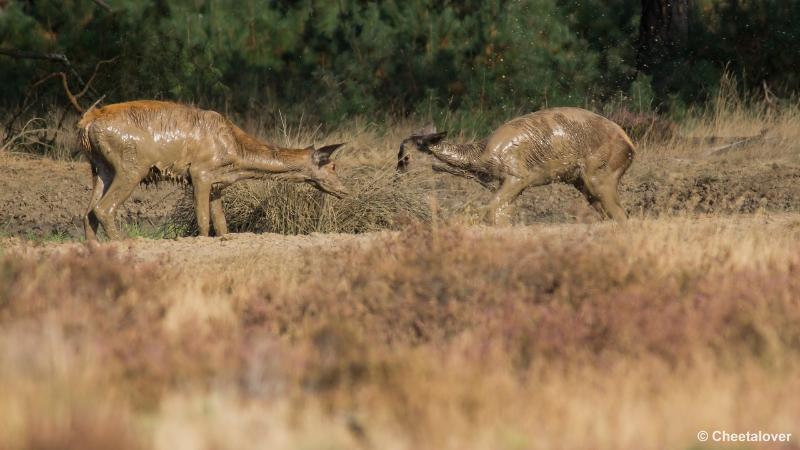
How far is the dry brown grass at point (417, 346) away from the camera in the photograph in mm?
5602

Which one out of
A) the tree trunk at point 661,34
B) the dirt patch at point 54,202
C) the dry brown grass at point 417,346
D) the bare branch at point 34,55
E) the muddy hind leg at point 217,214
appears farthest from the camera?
the tree trunk at point 661,34

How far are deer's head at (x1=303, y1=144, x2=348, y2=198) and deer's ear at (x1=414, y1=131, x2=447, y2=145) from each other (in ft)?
2.89

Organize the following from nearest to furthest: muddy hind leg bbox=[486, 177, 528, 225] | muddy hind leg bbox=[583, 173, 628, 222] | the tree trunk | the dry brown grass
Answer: the dry brown grass → muddy hind leg bbox=[486, 177, 528, 225] → muddy hind leg bbox=[583, 173, 628, 222] → the tree trunk

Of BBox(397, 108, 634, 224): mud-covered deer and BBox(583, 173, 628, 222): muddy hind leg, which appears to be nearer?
BBox(397, 108, 634, 224): mud-covered deer

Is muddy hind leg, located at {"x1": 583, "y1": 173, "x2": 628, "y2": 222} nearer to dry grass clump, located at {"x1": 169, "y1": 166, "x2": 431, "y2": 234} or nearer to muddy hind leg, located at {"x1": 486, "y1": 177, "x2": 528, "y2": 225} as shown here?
muddy hind leg, located at {"x1": 486, "y1": 177, "x2": 528, "y2": 225}

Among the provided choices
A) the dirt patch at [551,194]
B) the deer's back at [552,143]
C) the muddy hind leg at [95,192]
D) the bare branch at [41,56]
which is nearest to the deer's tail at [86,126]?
the muddy hind leg at [95,192]

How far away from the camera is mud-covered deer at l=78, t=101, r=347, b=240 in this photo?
12.9 m

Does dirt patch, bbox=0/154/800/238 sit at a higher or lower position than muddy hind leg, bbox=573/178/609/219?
lower

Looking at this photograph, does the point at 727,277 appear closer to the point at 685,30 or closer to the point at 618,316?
the point at 618,316

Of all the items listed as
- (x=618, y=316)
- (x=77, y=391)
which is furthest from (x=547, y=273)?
(x=77, y=391)

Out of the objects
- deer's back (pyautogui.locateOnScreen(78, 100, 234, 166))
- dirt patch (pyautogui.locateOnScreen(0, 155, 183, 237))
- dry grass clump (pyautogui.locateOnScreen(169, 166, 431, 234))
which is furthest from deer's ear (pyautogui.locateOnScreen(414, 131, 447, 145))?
dirt patch (pyautogui.locateOnScreen(0, 155, 183, 237))

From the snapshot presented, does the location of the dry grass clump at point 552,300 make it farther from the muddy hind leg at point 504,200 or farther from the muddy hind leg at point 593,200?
the muddy hind leg at point 593,200

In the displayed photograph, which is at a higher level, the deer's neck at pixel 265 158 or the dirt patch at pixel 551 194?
the deer's neck at pixel 265 158

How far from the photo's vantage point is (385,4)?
867 inches
